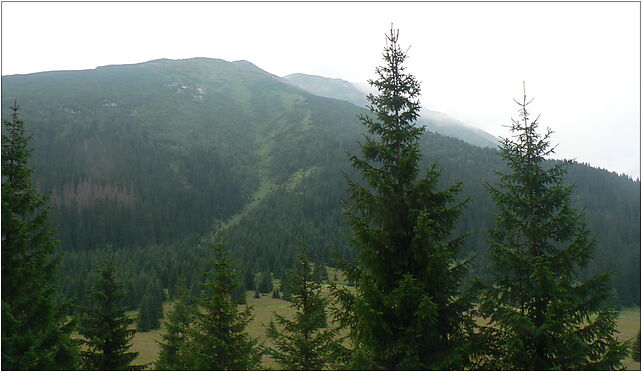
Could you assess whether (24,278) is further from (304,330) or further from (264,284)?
(264,284)

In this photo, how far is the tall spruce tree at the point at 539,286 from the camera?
9.58m

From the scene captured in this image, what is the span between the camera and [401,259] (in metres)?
10.2

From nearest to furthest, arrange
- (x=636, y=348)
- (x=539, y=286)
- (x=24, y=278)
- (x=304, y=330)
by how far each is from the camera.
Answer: (x=539, y=286)
(x=24, y=278)
(x=304, y=330)
(x=636, y=348)

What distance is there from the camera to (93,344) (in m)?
19.1

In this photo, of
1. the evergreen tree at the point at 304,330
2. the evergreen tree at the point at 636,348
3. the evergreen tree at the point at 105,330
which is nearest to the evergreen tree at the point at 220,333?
the evergreen tree at the point at 304,330

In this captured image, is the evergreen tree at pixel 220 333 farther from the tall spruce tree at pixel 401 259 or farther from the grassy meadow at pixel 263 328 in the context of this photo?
the grassy meadow at pixel 263 328

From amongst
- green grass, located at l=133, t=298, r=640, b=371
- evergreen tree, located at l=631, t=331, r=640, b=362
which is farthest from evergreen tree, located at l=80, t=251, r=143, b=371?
evergreen tree, located at l=631, t=331, r=640, b=362

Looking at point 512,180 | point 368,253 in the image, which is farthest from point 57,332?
point 512,180

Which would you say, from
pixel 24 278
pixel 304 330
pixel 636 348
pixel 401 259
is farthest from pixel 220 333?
pixel 636 348

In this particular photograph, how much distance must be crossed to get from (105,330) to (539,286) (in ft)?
70.5

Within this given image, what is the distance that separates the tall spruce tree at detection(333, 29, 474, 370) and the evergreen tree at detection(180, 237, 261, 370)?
7.66 metres

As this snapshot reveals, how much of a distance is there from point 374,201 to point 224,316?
9989 millimetres

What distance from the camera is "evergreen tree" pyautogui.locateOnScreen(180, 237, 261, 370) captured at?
15.0m

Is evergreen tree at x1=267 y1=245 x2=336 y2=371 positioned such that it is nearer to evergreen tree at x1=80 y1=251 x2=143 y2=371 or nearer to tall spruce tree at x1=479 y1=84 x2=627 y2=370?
tall spruce tree at x1=479 y1=84 x2=627 y2=370
